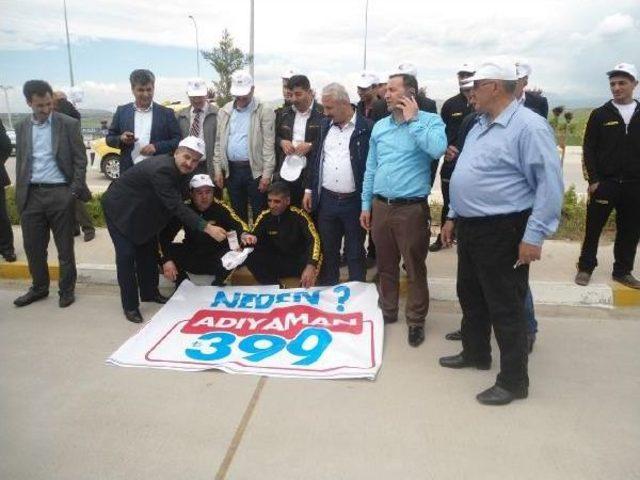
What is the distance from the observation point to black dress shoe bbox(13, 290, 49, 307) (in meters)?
4.73

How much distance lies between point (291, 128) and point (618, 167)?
2879mm

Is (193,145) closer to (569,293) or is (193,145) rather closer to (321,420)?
(321,420)

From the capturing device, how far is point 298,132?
15.9 ft

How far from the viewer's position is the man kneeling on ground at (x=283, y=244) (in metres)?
4.64

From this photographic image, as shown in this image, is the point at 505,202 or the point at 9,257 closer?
the point at 505,202

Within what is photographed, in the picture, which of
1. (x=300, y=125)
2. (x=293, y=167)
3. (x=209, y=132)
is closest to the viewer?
(x=293, y=167)

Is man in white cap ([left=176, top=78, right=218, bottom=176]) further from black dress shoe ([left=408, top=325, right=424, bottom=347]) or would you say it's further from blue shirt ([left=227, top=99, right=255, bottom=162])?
black dress shoe ([left=408, top=325, right=424, bottom=347])

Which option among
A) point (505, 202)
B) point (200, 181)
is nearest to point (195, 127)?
point (200, 181)

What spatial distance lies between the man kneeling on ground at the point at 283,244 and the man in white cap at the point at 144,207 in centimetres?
57

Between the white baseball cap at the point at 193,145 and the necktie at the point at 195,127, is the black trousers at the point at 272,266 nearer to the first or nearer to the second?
the white baseball cap at the point at 193,145

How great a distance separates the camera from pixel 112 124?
507cm

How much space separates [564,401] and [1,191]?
5.78 metres

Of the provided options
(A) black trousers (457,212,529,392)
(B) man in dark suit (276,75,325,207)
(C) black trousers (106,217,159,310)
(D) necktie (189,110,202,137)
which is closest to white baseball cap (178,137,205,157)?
(B) man in dark suit (276,75,325,207)

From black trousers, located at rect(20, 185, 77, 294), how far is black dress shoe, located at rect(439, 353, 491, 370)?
3442 mm
